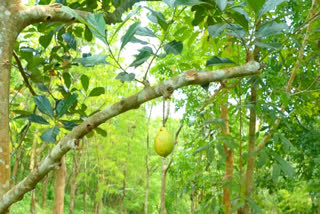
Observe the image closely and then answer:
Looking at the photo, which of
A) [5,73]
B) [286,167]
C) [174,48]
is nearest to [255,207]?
[286,167]

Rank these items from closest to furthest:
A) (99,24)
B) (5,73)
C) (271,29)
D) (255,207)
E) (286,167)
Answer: (99,24) < (271,29) < (5,73) < (255,207) < (286,167)

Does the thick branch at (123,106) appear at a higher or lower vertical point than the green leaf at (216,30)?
lower

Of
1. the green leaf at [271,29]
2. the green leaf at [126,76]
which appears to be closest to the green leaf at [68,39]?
the green leaf at [126,76]

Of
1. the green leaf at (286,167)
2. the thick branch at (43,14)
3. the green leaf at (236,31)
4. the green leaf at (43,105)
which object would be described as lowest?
the green leaf at (286,167)

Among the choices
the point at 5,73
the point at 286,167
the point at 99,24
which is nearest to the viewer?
the point at 99,24

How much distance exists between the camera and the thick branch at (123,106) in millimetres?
807

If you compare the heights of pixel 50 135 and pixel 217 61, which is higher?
pixel 217 61

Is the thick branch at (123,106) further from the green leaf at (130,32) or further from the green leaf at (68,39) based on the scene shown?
the green leaf at (68,39)

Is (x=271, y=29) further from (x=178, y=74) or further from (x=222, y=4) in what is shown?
(x=178, y=74)

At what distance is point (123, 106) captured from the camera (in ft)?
2.83

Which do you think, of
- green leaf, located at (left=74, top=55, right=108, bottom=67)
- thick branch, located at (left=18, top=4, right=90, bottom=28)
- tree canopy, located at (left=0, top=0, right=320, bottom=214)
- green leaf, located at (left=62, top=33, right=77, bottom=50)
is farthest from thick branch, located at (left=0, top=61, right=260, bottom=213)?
green leaf, located at (left=62, top=33, right=77, bottom=50)

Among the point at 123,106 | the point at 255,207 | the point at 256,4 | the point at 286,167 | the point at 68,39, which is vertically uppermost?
the point at 68,39

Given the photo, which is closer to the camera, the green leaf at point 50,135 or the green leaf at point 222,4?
the green leaf at point 222,4

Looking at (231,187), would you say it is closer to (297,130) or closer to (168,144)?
(168,144)
